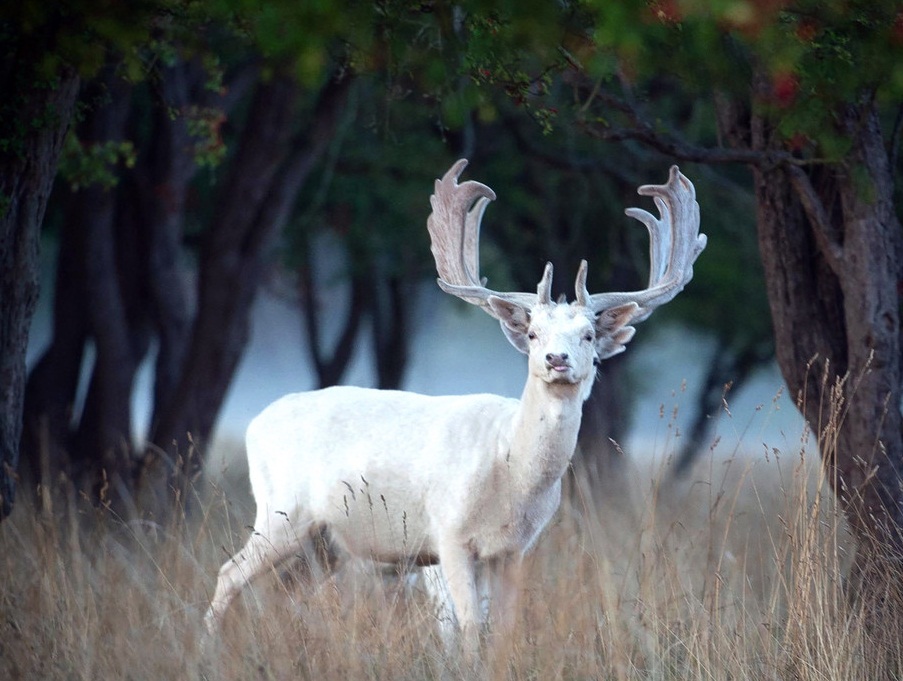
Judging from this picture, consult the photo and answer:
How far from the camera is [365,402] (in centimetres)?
640

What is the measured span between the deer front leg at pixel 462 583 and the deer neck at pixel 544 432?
1.29ft

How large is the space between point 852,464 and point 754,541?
2.58m

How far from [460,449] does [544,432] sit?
1.71 ft

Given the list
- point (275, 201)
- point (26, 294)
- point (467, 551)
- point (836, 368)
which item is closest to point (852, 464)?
point (836, 368)

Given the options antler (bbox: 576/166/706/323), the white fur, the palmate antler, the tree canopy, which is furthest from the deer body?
the tree canopy

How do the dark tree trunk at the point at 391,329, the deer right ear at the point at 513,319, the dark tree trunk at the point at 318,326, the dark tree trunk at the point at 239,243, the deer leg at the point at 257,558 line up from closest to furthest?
the deer right ear at the point at 513,319 < the deer leg at the point at 257,558 < the dark tree trunk at the point at 239,243 < the dark tree trunk at the point at 318,326 < the dark tree trunk at the point at 391,329

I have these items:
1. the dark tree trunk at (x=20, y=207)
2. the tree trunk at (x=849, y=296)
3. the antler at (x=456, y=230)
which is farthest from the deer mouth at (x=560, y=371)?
the dark tree trunk at (x=20, y=207)

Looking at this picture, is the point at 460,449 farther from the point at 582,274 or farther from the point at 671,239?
the point at 671,239

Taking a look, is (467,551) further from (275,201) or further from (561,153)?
(561,153)

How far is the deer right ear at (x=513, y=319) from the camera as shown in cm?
564

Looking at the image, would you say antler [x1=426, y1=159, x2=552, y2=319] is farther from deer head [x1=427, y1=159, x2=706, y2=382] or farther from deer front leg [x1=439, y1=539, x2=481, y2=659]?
deer front leg [x1=439, y1=539, x2=481, y2=659]

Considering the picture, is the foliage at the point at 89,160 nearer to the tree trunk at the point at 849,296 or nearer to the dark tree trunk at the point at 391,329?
the tree trunk at the point at 849,296

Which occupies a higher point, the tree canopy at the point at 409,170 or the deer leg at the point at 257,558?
the tree canopy at the point at 409,170

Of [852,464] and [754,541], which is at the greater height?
[852,464]
